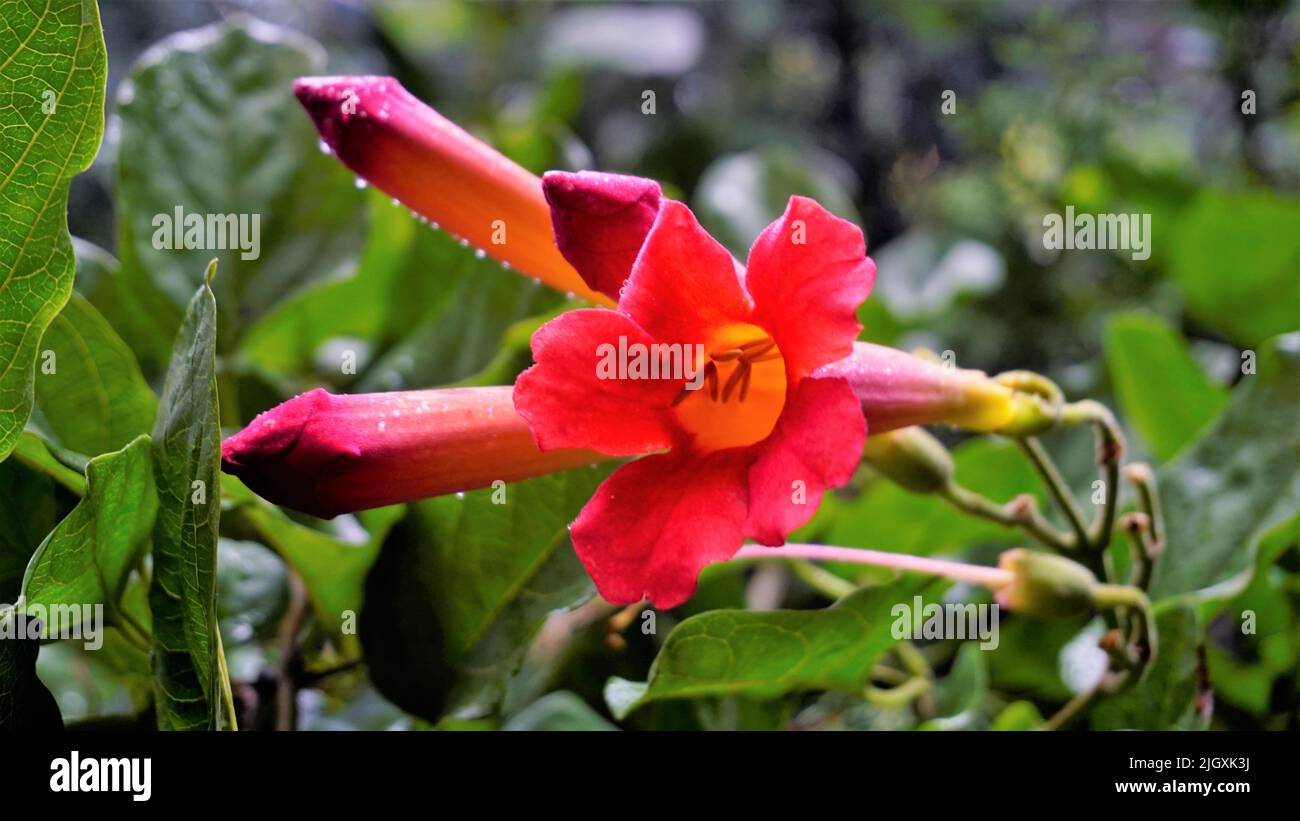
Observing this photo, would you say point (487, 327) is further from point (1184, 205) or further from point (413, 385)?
point (1184, 205)

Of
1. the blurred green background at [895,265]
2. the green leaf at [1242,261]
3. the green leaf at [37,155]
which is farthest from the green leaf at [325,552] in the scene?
the green leaf at [1242,261]

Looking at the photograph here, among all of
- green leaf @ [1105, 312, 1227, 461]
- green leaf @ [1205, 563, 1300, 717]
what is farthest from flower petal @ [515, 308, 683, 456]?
green leaf @ [1105, 312, 1227, 461]

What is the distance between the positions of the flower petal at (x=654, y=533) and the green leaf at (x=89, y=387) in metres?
0.26

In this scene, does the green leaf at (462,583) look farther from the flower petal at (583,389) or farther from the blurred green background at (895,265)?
the flower petal at (583,389)

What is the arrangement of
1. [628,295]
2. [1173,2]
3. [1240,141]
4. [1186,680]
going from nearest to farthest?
[628,295], [1186,680], [1240,141], [1173,2]

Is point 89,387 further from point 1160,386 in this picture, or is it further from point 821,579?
point 1160,386

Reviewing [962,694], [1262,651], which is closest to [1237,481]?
[1262,651]

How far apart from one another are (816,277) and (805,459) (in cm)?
6

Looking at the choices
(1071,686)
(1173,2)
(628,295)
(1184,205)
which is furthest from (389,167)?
(1173,2)

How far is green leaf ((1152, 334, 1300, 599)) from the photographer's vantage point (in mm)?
595

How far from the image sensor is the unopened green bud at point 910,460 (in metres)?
0.48

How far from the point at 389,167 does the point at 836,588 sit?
376 millimetres

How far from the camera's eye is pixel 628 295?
0.35 meters
